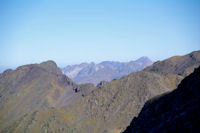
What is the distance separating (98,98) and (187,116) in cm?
15143

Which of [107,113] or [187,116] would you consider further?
[107,113]

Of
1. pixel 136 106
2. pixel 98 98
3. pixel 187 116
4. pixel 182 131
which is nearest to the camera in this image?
pixel 182 131

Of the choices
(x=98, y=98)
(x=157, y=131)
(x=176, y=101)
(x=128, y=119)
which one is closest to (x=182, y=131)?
(x=157, y=131)

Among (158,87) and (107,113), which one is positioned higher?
(158,87)

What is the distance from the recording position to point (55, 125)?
16212 cm

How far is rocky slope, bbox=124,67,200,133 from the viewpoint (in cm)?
4075

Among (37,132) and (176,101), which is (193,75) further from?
(37,132)

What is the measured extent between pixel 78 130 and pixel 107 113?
2601 centimetres

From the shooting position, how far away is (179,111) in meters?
50.4

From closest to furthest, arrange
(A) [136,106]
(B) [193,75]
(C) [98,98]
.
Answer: (B) [193,75]
(A) [136,106]
(C) [98,98]

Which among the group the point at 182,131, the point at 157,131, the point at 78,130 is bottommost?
the point at 78,130

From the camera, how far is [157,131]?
158 ft

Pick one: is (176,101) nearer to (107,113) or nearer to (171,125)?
(171,125)

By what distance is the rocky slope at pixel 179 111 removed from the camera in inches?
1604
